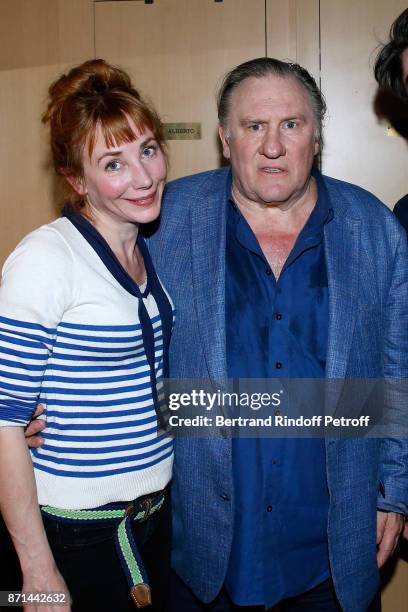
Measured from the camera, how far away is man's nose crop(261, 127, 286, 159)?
1545mm

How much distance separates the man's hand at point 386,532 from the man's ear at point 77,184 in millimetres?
1152

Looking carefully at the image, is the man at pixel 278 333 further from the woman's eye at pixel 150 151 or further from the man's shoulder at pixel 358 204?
the woman's eye at pixel 150 151

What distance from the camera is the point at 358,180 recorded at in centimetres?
231

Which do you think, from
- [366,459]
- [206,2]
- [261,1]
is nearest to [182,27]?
[206,2]

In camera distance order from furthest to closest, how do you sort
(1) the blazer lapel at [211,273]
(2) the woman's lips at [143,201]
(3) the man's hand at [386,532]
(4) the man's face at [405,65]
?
1. (4) the man's face at [405,65]
2. (3) the man's hand at [386,532]
3. (1) the blazer lapel at [211,273]
4. (2) the woman's lips at [143,201]

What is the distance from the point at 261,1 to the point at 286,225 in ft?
3.34

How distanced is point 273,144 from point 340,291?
15.5 inches

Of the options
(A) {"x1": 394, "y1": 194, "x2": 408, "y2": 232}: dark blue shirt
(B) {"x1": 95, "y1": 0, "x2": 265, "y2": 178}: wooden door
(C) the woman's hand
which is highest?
(B) {"x1": 95, "y1": 0, "x2": 265, "y2": 178}: wooden door

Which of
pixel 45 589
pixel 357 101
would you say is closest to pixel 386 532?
pixel 45 589

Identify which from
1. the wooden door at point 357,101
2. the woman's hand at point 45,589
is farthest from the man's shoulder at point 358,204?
the woman's hand at point 45,589

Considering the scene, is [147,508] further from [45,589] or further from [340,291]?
[340,291]

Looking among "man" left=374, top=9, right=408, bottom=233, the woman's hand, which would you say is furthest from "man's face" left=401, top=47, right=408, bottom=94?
the woman's hand

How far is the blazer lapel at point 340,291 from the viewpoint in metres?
1.52

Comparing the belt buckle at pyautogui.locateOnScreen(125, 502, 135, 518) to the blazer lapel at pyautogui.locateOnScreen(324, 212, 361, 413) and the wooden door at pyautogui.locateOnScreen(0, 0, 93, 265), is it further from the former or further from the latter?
the wooden door at pyautogui.locateOnScreen(0, 0, 93, 265)
